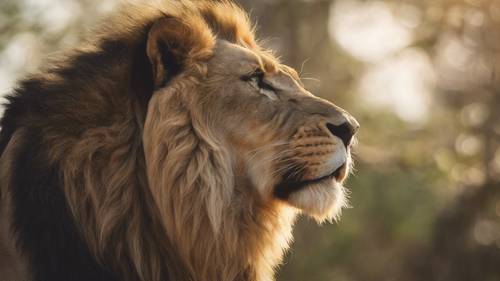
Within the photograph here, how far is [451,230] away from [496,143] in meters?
1.62

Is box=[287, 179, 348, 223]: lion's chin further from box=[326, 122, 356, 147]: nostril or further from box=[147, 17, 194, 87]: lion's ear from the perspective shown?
box=[147, 17, 194, 87]: lion's ear

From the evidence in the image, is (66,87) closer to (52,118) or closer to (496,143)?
(52,118)

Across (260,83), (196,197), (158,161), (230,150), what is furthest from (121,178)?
(260,83)

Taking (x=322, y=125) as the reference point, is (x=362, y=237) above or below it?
below

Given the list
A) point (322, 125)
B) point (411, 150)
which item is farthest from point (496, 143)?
point (322, 125)

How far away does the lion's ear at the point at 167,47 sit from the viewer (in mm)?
4367

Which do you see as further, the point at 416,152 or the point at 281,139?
the point at 416,152

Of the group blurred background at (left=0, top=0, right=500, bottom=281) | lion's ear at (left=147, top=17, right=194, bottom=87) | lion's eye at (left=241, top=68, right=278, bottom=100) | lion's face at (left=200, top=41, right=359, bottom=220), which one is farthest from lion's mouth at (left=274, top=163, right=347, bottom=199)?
blurred background at (left=0, top=0, right=500, bottom=281)

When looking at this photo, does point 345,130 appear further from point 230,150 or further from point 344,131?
point 230,150

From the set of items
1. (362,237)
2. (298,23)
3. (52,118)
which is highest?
(52,118)

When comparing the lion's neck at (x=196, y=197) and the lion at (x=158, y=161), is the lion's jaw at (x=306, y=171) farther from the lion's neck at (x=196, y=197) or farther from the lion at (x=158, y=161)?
the lion's neck at (x=196, y=197)

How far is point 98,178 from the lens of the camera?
13.9ft

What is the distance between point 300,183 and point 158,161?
0.66 meters

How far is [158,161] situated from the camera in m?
4.30
